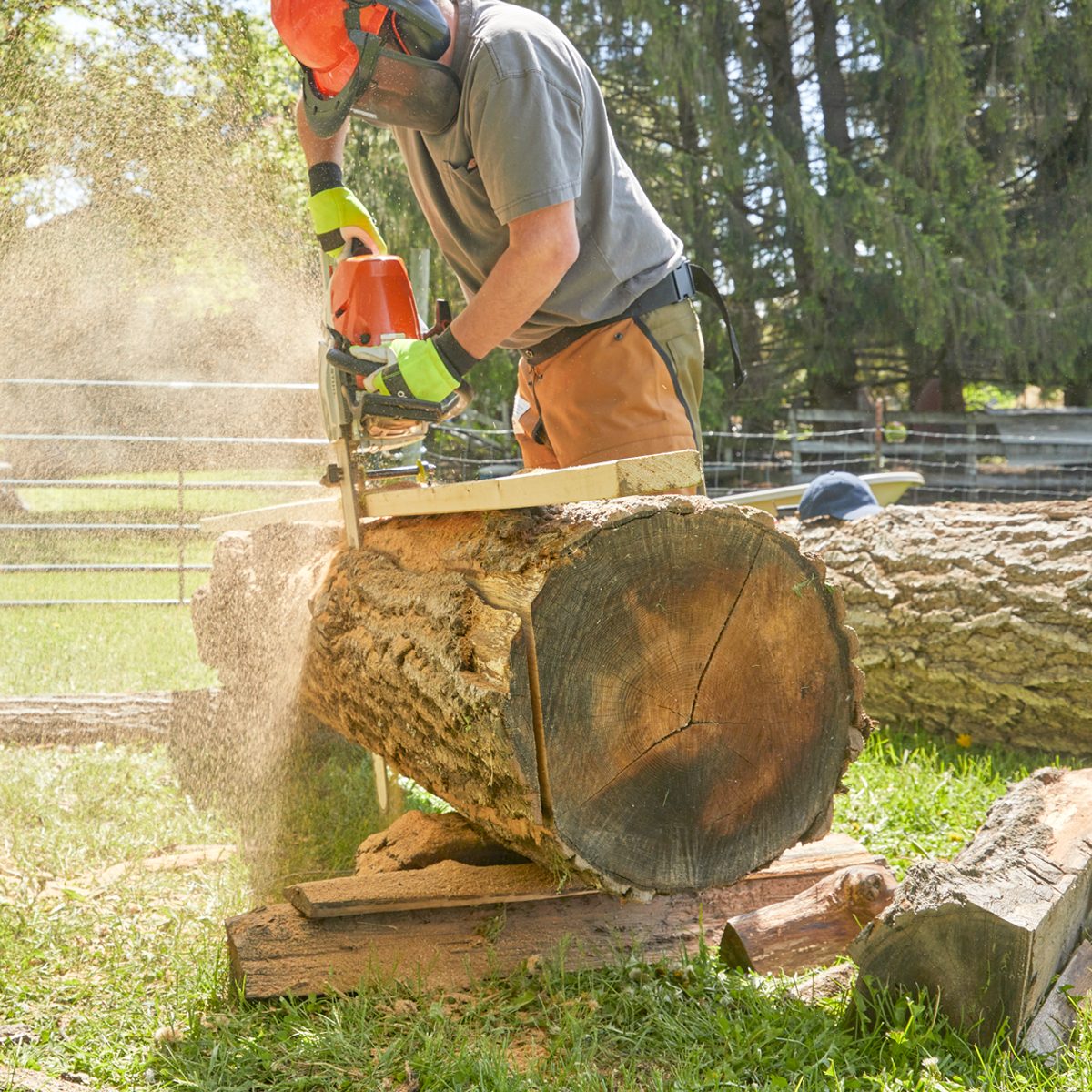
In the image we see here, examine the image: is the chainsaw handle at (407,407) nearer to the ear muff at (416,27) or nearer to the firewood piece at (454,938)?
the ear muff at (416,27)

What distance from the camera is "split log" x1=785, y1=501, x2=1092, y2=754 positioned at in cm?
402

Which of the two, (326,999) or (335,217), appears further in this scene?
(335,217)

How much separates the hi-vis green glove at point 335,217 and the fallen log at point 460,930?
1.63 m

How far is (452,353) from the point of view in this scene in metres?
2.63

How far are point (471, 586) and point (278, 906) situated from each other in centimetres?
87

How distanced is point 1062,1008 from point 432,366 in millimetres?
1923

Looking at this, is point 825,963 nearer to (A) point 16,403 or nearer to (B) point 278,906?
(B) point 278,906

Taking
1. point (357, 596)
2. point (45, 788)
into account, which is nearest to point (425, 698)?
point (357, 596)

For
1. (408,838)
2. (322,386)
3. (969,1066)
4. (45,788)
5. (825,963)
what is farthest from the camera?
(45,788)

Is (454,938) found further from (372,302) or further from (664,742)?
(372,302)

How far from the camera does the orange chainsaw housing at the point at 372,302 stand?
9.15 ft

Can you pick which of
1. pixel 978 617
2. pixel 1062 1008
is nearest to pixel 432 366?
pixel 1062 1008

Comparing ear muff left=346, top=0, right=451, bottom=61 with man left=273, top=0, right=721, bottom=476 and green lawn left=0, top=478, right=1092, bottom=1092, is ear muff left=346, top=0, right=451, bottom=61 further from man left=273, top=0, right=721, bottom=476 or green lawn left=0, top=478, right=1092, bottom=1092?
green lawn left=0, top=478, right=1092, bottom=1092

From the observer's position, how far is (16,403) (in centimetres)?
762
